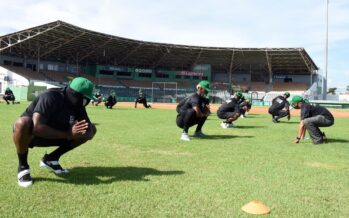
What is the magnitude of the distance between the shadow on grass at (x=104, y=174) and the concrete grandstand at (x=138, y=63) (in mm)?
48986

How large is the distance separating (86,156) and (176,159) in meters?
1.63

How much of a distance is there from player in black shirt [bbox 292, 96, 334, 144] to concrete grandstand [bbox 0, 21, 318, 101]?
46.4 m

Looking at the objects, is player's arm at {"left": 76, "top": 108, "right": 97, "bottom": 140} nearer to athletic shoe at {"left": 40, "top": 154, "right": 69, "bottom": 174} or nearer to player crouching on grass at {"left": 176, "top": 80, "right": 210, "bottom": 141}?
athletic shoe at {"left": 40, "top": 154, "right": 69, "bottom": 174}

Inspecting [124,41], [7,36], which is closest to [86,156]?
[7,36]

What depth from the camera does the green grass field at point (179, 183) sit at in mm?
4164

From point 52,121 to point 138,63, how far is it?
71.8m

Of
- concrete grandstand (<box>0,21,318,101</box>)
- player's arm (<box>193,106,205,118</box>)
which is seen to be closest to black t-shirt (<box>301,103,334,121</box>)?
player's arm (<box>193,106,205,118</box>)

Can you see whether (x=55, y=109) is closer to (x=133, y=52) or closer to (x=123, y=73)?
(x=133, y=52)

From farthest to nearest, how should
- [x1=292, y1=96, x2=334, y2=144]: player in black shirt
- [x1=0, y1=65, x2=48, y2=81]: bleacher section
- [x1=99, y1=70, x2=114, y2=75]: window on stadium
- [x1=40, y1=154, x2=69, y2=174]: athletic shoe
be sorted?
[x1=99, y1=70, x2=114, y2=75]: window on stadium, [x1=0, y1=65, x2=48, y2=81]: bleacher section, [x1=292, y1=96, x2=334, y2=144]: player in black shirt, [x1=40, y1=154, x2=69, y2=174]: athletic shoe

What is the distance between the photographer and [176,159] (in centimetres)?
732

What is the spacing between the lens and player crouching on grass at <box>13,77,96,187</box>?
498cm

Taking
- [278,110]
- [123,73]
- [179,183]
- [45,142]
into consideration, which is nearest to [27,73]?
[123,73]

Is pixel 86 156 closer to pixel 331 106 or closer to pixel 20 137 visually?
pixel 20 137

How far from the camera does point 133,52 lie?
69.5m
